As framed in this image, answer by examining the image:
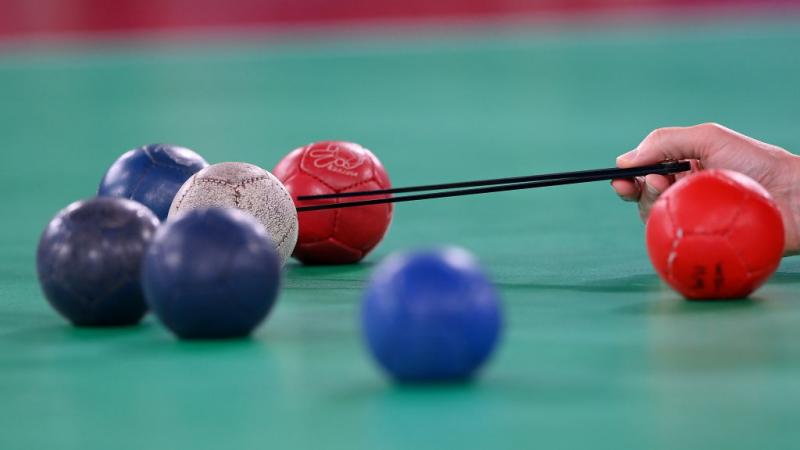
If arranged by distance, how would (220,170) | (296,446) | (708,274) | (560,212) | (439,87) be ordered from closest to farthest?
(296,446) < (708,274) < (220,170) < (560,212) < (439,87)

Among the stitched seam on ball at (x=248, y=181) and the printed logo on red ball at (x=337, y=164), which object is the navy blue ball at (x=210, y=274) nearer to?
the stitched seam on ball at (x=248, y=181)

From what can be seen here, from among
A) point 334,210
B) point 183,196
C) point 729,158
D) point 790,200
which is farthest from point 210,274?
point 790,200

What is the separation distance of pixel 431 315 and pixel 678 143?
79.6 inches

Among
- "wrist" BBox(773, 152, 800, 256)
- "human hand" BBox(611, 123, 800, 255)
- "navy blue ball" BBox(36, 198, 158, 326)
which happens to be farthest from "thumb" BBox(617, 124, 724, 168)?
"navy blue ball" BBox(36, 198, 158, 326)

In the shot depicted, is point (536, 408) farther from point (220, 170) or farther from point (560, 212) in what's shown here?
point (560, 212)

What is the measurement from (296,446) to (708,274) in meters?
1.85

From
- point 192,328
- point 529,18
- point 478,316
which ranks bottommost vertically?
point 529,18

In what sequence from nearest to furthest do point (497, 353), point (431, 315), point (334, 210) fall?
point (431, 315)
point (497, 353)
point (334, 210)

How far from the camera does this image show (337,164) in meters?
5.52

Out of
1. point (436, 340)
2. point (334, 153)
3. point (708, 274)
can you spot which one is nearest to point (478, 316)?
point (436, 340)

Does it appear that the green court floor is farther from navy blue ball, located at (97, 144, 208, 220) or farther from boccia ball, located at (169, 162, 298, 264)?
navy blue ball, located at (97, 144, 208, 220)

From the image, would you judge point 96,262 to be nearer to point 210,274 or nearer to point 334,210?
point 210,274

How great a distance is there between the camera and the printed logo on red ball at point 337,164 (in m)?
5.48

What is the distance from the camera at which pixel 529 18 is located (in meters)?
28.9
